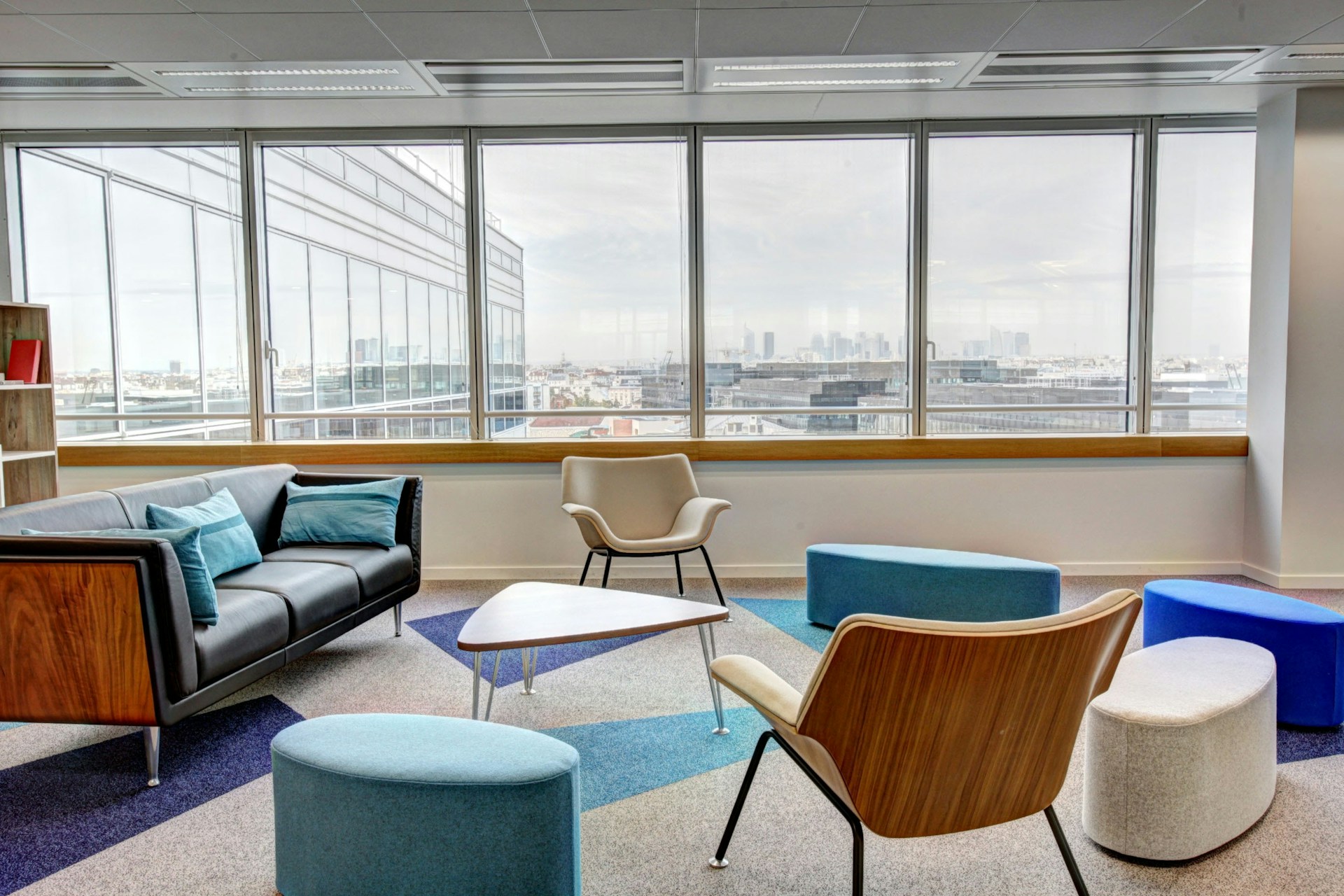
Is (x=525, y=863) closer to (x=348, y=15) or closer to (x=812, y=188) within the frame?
(x=348, y=15)

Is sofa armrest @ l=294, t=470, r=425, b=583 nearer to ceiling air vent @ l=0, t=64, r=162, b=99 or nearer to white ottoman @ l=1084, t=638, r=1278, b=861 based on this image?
ceiling air vent @ l=0, t=64, r=162, b=99

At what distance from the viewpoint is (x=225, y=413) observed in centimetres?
567

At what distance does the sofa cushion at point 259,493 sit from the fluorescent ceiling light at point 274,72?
6.75 feet

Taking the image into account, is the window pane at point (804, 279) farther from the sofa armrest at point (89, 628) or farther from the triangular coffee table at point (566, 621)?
the sofa armrest at point (89, 628)

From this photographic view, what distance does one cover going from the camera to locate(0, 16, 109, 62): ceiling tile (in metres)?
3.72

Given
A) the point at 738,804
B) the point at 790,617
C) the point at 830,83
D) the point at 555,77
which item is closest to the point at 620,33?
the point at 555,77

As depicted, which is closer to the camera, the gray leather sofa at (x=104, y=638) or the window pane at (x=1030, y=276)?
the gray leather sofa at (x=104, y=638)

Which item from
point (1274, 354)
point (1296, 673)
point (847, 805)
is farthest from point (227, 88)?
point (1274, 354)

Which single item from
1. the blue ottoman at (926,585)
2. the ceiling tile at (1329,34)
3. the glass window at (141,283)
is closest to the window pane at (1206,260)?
the ceiling tile at (1329,34)

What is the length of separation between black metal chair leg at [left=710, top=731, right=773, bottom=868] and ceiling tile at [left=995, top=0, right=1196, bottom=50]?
335cm

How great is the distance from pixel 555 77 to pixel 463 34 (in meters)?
0.68

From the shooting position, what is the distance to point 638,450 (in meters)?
5.45

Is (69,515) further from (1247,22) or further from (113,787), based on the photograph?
(1247,22)

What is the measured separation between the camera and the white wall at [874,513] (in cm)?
545
